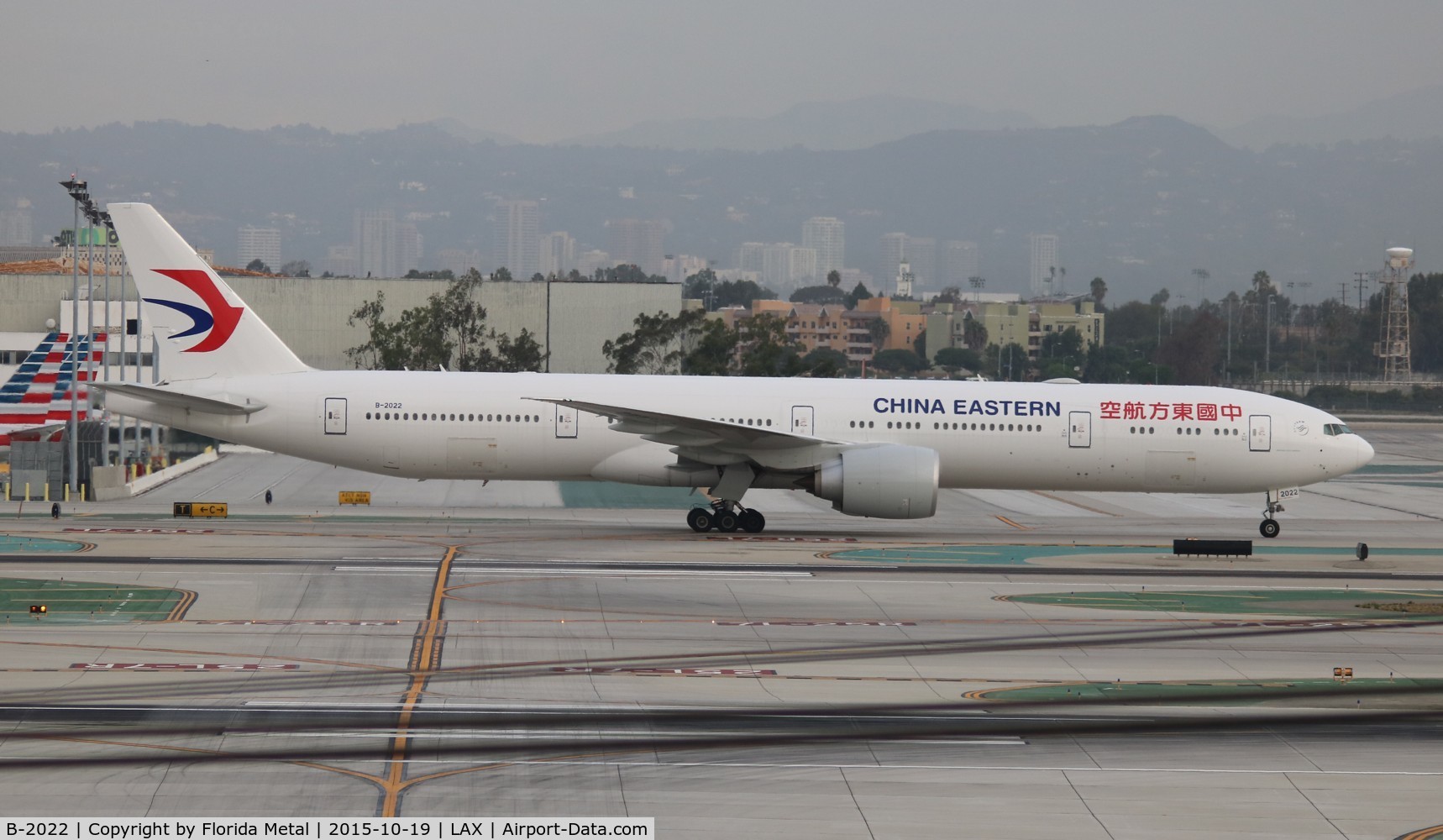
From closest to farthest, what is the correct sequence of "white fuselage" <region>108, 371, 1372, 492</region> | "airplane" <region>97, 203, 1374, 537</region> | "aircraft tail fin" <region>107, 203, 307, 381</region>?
"airplane" <region>97, 203, 1374, 537</region> → "white fuselage" <region>108, 371, 1372, 492</region> → "aircraft tail fin" <region>107, 203, 307, 381</region>

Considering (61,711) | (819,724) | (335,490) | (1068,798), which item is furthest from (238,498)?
(1068,798)

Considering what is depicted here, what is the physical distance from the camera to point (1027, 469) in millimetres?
34750

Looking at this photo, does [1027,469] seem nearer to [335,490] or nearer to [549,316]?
[335,490]

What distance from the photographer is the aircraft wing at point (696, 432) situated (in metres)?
32.0

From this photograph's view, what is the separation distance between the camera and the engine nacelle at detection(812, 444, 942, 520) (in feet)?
106

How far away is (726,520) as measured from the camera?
3441cm

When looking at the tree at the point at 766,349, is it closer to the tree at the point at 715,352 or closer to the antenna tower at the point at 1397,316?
the tree at the point at 715,352

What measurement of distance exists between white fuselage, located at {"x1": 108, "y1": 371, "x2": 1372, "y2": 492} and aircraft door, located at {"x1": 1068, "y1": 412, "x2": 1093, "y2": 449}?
0.10 ft

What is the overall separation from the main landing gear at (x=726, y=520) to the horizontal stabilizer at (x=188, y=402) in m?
11.0

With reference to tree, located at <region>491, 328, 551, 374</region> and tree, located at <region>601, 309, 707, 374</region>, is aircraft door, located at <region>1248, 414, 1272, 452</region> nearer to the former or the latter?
tree, located at <region>601, 309, 707, 374</region>

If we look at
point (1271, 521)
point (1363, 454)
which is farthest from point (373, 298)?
point (1363, 454)

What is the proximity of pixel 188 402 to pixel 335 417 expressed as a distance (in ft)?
11.4

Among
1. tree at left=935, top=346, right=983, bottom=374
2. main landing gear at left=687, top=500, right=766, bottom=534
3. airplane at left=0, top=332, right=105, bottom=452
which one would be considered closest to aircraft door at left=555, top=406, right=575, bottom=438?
main landing gear at left=687, top=500, right=766, bottom=534

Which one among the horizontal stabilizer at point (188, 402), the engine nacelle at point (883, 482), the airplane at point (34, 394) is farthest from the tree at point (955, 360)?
the horizontal stabilizer at point (188, 402)
